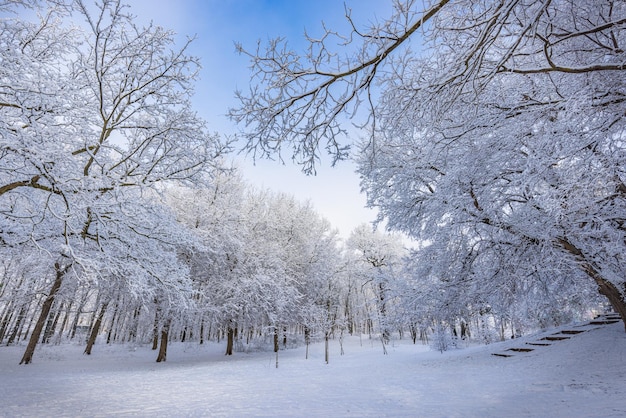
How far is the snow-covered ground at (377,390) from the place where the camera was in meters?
5.40

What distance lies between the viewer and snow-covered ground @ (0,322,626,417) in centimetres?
540

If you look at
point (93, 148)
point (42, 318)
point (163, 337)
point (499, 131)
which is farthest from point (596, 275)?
point (42, 318)

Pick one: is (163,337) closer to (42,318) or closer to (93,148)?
(42,318)

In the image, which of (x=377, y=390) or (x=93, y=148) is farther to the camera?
(x=377, y=390)

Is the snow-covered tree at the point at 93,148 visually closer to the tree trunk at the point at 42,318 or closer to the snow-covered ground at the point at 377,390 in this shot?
Result: the snow-covered ground at the point at 377,390

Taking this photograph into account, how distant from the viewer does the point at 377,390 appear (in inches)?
296

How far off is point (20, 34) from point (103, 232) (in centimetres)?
339

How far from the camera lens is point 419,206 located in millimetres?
8320

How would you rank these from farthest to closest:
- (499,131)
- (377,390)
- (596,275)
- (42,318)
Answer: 1. (42,318)
2. (377,390)
3. (596,275)
4. (499,131)

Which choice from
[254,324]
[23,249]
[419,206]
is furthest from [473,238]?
[254,324]

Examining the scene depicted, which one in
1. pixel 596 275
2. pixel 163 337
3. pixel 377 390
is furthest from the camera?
pixel 163 337

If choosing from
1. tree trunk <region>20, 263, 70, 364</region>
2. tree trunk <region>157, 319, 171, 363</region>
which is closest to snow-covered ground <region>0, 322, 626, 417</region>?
tree trunk <region>20, 263, 70, 364</region>

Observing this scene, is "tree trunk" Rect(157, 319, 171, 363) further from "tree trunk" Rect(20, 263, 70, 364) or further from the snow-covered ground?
"tree trunk" Rect(20, 263, 70, 364)

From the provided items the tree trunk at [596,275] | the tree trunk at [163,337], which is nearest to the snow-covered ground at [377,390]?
the tree trunk at [596,275]
